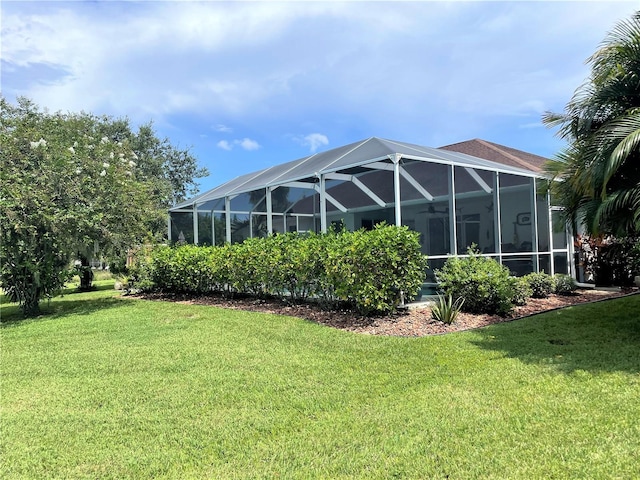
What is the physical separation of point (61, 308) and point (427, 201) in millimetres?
10537

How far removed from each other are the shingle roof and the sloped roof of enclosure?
6.56 metres

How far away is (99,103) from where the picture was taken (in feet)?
65.9

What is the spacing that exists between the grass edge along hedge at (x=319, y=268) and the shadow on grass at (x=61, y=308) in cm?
213

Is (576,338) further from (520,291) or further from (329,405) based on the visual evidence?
(329,405)

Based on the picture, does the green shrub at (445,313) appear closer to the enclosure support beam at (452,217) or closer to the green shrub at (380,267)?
the green shrub at (380,267)

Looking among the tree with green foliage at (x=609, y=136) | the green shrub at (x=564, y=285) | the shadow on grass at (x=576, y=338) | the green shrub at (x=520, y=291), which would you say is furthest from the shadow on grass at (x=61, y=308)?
the green shrub at (x=564, y=285)

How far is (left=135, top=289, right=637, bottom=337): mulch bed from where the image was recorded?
7086 mm

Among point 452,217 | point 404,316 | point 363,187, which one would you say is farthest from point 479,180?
point 404,316

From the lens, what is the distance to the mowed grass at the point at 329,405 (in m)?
2.90

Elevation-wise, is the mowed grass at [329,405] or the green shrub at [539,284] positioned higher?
the green shrub at [539,284]

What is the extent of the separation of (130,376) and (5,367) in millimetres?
2095

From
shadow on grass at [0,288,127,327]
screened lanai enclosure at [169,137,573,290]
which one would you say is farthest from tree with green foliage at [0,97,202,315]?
screened lanai enclosure at [169,137,573,290]

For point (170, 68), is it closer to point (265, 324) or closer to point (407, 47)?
point (407, 47)

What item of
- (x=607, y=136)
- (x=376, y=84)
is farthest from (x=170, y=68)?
(x=607, y=136)
